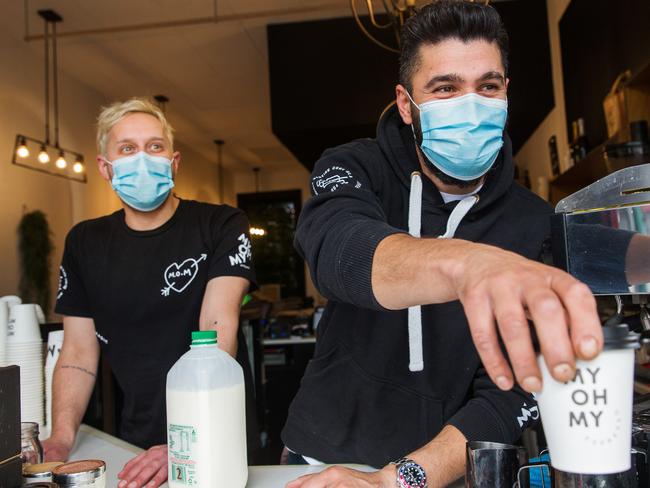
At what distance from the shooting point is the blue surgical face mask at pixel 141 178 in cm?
186

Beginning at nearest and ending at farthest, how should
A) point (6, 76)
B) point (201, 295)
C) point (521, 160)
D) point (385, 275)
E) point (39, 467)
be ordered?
point (385, 275), point (39, 467), point (201, 295), point (6, 76), point (521, 160)

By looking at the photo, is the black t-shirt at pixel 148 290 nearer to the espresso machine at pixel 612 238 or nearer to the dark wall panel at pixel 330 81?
the espresso machine at pixel 612 238

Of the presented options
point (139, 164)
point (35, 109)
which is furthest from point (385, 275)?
point (35, 109)

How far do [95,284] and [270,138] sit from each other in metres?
7.77

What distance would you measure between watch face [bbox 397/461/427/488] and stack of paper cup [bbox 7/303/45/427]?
119 centimetres

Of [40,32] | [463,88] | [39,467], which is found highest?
[40,32]

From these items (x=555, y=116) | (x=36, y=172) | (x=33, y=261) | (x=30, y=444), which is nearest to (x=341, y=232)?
(x=30, y=444)

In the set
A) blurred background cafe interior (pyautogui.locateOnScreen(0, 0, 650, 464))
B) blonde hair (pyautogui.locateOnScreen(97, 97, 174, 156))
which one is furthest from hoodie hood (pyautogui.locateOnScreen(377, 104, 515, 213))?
blurred background cafe interior (pyautogui.locateOnScreen(0, 0, 650, 464))

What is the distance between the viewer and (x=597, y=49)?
3.66 meters

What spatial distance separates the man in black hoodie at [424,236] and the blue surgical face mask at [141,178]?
0.76 m

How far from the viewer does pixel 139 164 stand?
187 cm

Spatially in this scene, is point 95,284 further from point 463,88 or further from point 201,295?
point 463,88

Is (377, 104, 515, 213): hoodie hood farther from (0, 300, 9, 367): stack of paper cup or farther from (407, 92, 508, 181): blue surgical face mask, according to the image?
(0, 300, 9, 367): stack of paper cup

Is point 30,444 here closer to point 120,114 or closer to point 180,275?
point 180,275
